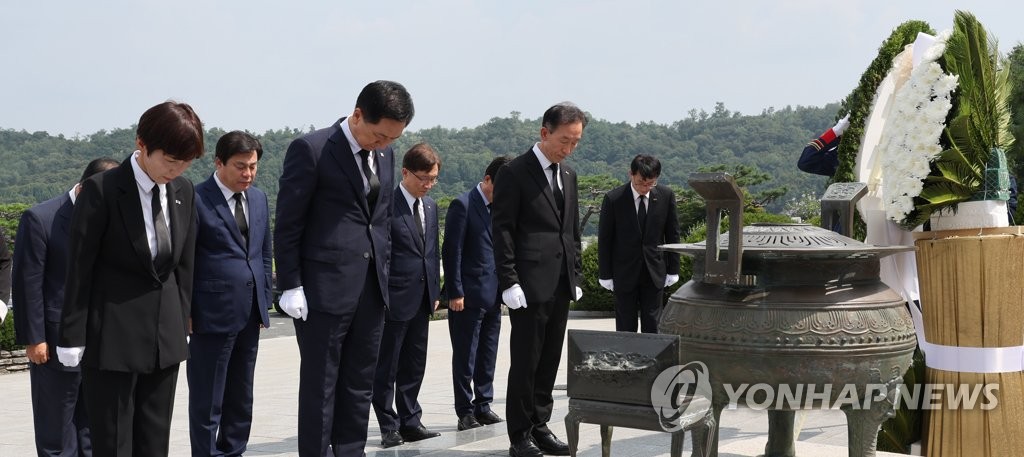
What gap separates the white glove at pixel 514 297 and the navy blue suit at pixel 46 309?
218 cm

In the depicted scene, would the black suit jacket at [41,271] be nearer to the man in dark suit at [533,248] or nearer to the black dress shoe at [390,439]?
the black dress shoe at [390,439]

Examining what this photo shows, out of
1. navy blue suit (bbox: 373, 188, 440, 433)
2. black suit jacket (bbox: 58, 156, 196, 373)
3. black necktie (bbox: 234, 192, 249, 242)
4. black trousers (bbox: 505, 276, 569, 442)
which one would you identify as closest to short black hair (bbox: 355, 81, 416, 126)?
black suit jacket (bbox: 58, 156, 196, 373)

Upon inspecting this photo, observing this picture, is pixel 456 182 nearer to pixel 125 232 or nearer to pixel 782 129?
pixel 782 129

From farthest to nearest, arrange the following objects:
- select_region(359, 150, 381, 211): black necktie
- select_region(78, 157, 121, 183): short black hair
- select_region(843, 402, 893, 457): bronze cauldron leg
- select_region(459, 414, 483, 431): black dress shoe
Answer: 1. select_region(459, 414, 483, 431): black dress shoe
2. select_region(78, 157, 121, 183): short black hair
3. select_region(359, 150, 381, 211): black necktie
4. select_region(843, 402, 893, 457): bronze cauldron leg

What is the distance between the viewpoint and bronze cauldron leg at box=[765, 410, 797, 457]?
16.9 feet

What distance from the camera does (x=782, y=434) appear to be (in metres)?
5.18

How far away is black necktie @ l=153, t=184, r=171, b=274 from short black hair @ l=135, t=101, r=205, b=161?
227mm

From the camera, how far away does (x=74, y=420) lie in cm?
545

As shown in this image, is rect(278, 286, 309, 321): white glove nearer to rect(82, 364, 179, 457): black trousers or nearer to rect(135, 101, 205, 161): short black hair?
rect(82, 364, 179, 457): black trousers

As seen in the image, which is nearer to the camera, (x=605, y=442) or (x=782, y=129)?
(x=605, y=442)

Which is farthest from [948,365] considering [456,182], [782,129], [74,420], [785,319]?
[782,129]

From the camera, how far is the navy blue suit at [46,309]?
5102 mm

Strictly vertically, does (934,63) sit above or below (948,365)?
above

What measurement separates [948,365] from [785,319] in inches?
50.5
